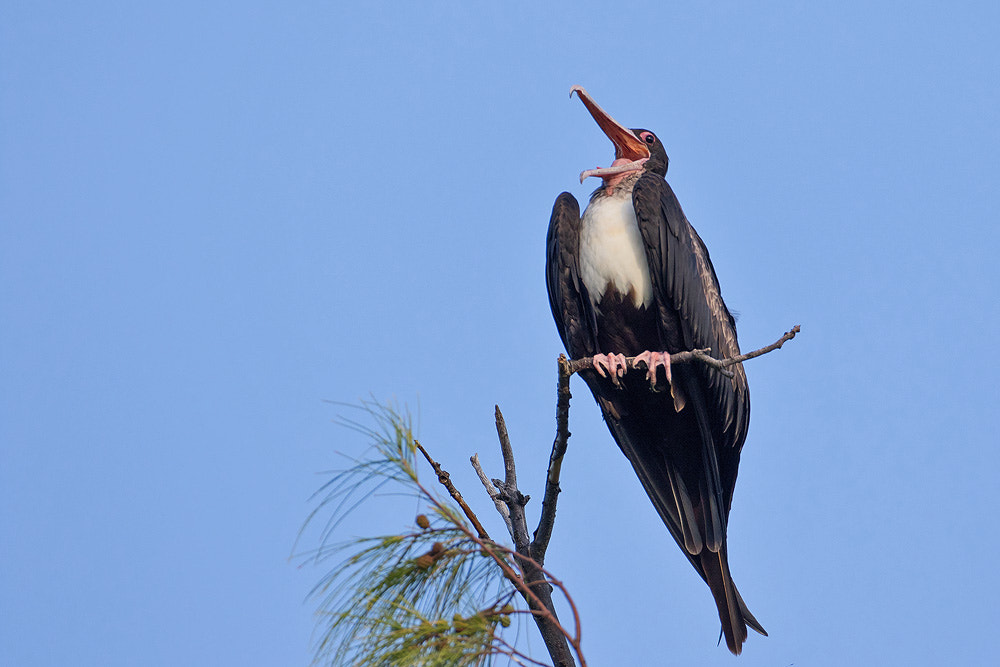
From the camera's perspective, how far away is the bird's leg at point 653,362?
432 cm

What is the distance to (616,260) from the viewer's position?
15.1ft

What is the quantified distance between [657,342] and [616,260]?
0.41 m

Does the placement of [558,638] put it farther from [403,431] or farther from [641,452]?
[641,452]

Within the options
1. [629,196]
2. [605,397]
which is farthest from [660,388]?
[629,196]

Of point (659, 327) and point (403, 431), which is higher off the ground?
point (659, 327)

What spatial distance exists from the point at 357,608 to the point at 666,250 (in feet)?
7.69

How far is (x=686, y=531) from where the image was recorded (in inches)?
176

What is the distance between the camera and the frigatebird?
450cm

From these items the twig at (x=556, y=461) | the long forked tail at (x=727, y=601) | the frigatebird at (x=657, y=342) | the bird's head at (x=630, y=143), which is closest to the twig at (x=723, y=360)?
the twig at (x=556, y=461)

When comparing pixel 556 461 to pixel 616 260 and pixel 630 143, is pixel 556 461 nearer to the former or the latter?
pixel 616 260

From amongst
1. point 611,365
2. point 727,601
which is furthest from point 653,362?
point 727,601

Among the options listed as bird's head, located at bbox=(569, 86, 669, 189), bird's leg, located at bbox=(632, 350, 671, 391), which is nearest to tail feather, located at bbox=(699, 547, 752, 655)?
bird's leg, located at bbox=(632, 350, 671, 391)

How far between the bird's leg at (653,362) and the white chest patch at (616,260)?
0.33 metres

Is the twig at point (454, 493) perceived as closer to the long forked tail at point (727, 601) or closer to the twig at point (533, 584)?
the twig at point (533, 584)
